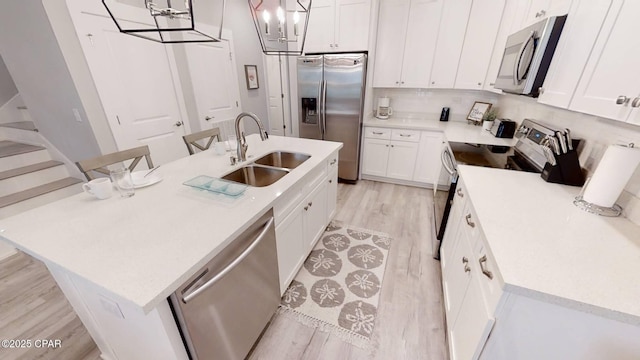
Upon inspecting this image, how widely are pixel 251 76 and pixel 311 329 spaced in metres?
3.79

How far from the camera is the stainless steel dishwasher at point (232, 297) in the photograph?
89 centimetres

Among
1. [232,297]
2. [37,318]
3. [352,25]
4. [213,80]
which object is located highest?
[352,25]

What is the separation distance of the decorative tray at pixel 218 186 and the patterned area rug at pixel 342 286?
3.25 feet

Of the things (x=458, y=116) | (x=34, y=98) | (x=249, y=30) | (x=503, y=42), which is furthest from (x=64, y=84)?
(x=458, y=116)

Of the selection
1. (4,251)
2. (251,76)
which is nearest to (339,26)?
(251,76)

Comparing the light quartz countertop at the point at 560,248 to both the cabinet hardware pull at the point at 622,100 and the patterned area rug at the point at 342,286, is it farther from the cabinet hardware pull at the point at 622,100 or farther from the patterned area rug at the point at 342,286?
the patterned area rug at the point at 342,286

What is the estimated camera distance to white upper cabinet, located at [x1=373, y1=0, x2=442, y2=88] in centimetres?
291

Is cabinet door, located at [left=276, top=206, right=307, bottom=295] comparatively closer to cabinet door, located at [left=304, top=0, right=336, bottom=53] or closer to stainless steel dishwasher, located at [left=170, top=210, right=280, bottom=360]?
stainless steel dishwasher, located at [left=170, top=210, right=280, bottom=360]

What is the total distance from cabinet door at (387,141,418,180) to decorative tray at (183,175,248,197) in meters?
2.58

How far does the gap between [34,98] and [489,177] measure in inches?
178

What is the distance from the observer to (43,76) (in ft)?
7.66

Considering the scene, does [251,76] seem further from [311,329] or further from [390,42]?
[311,329]

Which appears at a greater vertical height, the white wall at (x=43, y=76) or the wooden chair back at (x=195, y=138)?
the white wall at (x=43, y=76)

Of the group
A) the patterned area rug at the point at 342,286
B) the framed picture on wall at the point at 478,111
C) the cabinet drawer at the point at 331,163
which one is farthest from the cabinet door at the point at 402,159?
the cabinet drawer at the point at 331,163
